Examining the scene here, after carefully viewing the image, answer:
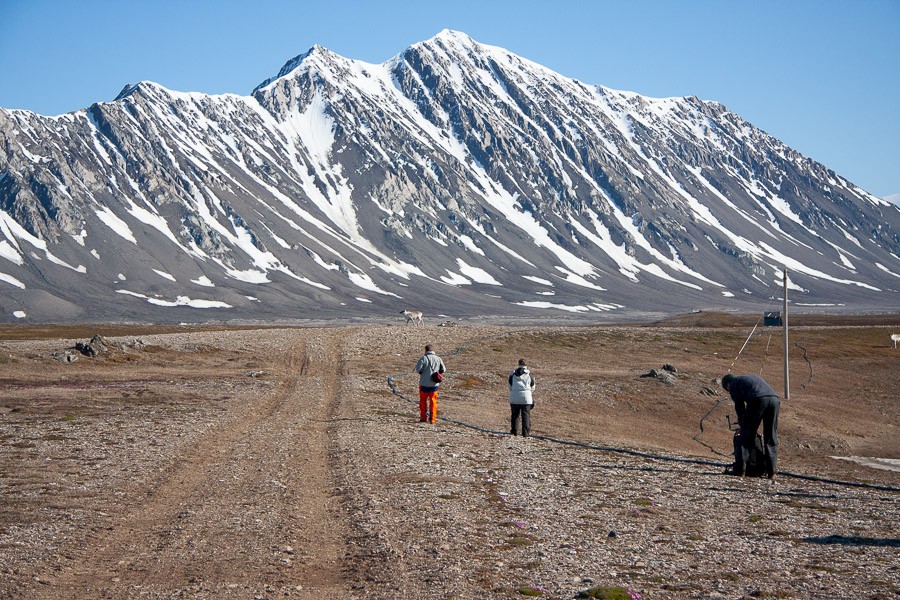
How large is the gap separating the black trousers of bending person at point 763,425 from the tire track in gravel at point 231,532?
8435mm

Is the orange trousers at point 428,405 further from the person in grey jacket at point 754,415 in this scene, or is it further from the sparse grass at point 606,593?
the sparse grass at point 606,593

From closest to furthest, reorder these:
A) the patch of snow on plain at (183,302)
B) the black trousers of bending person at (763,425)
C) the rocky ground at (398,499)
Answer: the rocky ground at (398,499) < the black trousers of bending person at (763,425) < the patch of snow on plain at (183,302)

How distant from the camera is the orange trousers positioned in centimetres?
2602

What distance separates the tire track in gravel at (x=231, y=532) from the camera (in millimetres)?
9922

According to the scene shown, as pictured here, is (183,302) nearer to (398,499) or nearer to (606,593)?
(398,499)

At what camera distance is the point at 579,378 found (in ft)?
139

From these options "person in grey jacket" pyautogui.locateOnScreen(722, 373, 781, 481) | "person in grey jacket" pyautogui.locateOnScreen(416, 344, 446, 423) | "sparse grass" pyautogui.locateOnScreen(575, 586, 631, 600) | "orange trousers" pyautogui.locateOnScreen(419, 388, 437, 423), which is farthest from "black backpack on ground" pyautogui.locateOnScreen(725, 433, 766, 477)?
"sparse grass" pyautogui.locateOnScreen(575, 586, 631, 600)

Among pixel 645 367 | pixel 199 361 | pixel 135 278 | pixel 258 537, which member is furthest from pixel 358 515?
pixel 135 278

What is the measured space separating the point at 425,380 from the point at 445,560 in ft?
48.5

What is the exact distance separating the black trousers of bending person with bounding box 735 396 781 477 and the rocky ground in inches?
22.7

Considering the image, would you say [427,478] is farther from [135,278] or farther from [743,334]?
[135,278]

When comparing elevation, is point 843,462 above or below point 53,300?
below

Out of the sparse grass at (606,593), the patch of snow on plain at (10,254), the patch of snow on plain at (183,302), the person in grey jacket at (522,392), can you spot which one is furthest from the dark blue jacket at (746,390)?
the patch of snow on plain at (10,254)

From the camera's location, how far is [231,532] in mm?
12180
